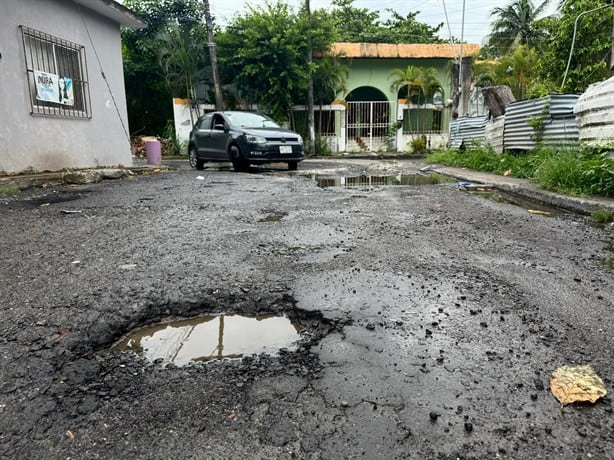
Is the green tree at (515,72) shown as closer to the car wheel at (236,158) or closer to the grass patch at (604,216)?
the car wheel at (236,158)

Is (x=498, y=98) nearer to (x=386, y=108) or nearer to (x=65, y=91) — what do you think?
(x=65, y=91)

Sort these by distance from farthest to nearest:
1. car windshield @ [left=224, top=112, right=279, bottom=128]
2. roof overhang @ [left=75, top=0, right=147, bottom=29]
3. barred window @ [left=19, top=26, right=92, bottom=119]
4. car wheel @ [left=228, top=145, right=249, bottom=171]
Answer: car windshield @ [left=224, top=112, right=279, bottom=128], car wheel @ [left=228, top=145, right=249, bottom=171], roof overhang @ [left=75, top=0, right=147, bottom=29], barred window @ [left=19, top=26, right=92, bottom=119]

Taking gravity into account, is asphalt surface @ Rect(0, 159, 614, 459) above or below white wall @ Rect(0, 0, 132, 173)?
below

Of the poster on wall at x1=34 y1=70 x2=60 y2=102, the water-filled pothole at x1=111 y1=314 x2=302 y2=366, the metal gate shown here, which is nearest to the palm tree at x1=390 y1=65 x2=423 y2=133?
the metal gate

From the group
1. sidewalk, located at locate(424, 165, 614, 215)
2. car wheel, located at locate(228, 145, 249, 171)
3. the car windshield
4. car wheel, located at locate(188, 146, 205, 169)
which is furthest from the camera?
car wheel, located at locate(188, 146, 205, 169)

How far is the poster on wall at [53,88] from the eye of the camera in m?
7.32

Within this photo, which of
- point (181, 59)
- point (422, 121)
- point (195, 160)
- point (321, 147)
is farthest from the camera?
point (422, 121)

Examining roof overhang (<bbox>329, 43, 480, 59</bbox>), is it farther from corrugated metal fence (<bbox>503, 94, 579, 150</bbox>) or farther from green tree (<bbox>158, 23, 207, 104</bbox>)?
corrugated metal fence (<bbox>503, 94, 579, 150</bbox>)

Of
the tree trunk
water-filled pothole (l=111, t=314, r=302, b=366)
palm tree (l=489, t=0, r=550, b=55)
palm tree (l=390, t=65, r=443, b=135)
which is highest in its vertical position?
palm tree (l=489, t=0, r=550, b=55)

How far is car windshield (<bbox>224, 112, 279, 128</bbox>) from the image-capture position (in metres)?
10.5

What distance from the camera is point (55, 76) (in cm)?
779

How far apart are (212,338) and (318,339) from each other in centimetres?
44

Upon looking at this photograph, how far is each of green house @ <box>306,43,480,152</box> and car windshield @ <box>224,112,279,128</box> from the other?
27.6 feet

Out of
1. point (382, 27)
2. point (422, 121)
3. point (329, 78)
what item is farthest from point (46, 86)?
point (382, 27)
